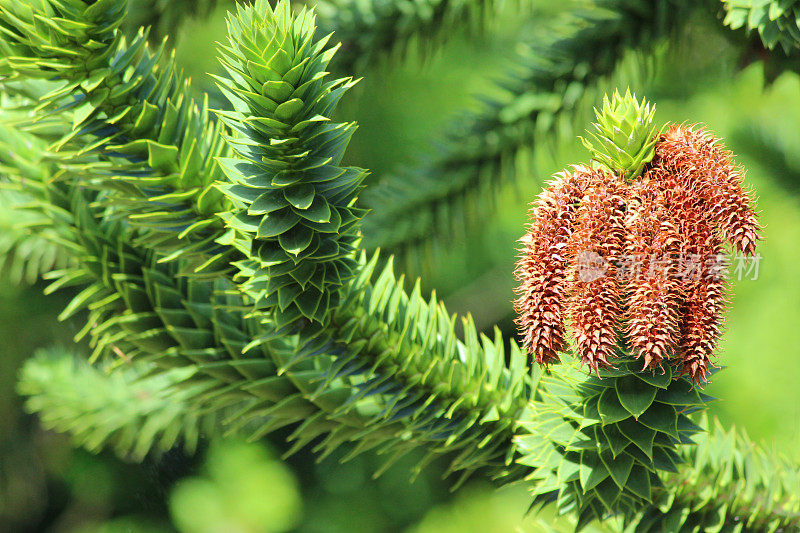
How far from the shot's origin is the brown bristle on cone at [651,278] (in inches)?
26.0

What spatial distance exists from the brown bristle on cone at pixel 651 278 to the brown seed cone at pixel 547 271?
0.06 metres

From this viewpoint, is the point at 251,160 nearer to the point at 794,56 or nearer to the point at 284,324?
the point at 284,324

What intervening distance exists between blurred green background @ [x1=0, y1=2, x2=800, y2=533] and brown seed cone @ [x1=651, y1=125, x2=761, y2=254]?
137 cm

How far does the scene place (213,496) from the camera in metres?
3.31

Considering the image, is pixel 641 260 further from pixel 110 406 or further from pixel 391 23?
pixel 110 406

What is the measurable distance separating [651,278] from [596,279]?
54mm

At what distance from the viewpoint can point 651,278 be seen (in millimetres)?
668

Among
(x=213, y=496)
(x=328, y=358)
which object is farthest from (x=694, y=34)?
(x=213, y=496)

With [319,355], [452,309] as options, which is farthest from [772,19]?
[452,309]

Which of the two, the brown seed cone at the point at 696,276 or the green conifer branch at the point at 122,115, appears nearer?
the brown seed cone at the point at 696,276

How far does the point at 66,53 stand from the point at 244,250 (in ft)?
1.12

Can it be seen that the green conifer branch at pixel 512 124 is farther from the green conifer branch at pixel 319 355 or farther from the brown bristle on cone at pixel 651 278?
the brown bristle on cone at pixel 651 278
